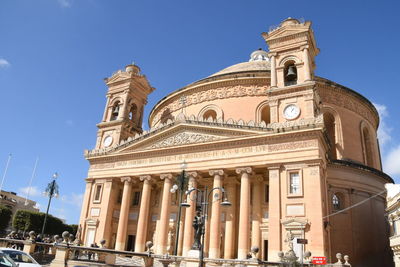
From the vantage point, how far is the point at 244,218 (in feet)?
72.9

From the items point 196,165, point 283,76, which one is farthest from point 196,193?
point 283,76

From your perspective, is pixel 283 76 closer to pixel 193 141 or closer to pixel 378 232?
pixel 193 141

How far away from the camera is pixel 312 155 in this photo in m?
21.5

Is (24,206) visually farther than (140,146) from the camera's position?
Yes

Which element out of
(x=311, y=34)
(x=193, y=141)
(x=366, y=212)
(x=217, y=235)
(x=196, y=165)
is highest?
(x=311, y=34)

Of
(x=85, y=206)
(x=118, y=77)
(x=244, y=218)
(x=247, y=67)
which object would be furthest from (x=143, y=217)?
(x=247, y=67)

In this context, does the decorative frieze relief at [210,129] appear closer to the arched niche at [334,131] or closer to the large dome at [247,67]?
the arched niche at [334,131]

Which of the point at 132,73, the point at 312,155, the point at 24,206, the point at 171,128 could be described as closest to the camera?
→ the point at 312,155

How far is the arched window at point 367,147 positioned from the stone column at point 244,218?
14.3 metres

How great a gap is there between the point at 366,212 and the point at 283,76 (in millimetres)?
13224

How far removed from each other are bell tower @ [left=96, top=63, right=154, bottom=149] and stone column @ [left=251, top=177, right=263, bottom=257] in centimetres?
→ 1443

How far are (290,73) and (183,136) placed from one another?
9.66 metres

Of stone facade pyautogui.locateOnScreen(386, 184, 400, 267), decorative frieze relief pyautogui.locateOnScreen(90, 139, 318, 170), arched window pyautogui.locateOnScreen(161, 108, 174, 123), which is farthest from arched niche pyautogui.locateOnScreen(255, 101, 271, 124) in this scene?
stone facade pyautogui.locateOnScreen(386, 184, 400, 267)

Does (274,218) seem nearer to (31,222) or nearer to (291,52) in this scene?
(291,52)
